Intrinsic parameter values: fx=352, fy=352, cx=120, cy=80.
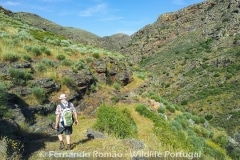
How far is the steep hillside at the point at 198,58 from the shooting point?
4759 centimetres

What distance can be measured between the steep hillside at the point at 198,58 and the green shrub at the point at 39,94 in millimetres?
13621

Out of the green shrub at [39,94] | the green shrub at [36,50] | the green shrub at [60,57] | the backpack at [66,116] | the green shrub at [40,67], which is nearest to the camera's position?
the backpack at [66,116]

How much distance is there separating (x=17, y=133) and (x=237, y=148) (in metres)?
19.7

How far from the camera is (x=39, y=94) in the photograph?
61.4 ft

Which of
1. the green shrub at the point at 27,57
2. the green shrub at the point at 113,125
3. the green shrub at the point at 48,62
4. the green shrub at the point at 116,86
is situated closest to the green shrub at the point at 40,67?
the green shrub at the point at 48,62

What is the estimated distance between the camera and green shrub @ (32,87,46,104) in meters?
18.5

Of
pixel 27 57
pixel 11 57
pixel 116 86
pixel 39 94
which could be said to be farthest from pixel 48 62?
pixel 116 86

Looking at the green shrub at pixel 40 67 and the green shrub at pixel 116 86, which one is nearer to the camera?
the green shrub at pixel 40 67

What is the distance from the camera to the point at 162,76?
2785 inches

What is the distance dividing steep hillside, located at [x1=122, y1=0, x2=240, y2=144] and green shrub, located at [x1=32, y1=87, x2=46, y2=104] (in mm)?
13621

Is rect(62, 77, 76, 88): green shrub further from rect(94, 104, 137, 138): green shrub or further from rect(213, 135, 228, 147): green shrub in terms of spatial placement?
rect(213, 135, 228, 147): green shrub

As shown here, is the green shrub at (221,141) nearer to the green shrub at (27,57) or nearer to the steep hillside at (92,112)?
the steep hillside at (92,112)

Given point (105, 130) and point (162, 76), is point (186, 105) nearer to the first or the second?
point (162, 76)

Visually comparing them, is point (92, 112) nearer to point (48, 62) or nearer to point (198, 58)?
point (48, 62)
